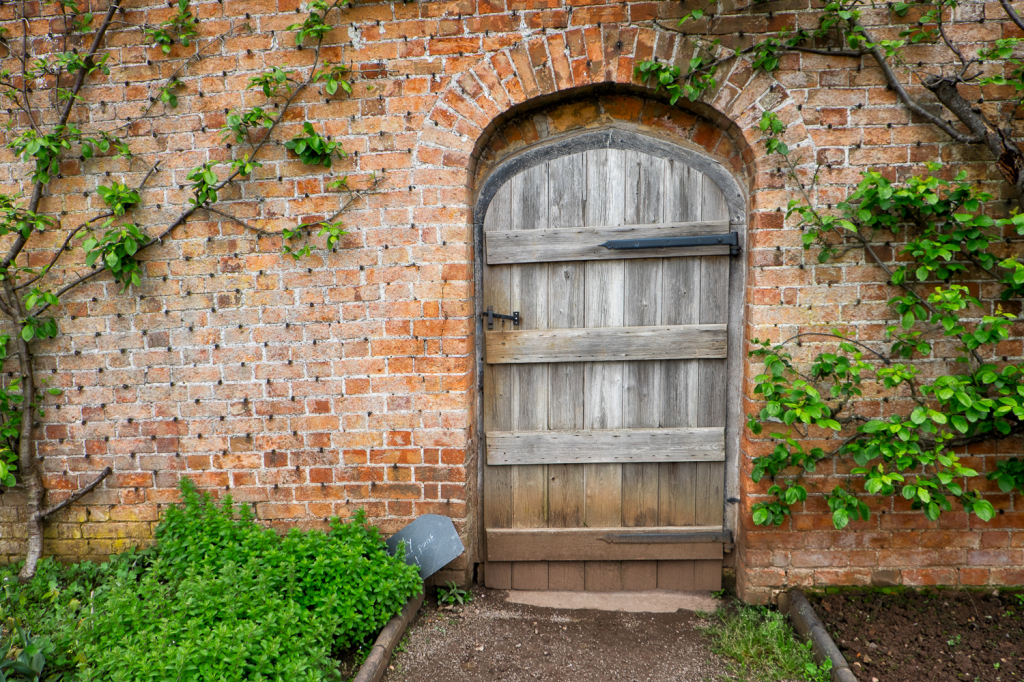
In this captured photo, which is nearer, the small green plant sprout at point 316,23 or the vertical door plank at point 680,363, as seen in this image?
the small green plant sprout at point 316,23

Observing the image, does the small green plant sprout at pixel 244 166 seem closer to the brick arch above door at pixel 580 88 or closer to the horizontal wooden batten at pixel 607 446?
the brick arch above door at pixel 580 88

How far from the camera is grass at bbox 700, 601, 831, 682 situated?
2.42 metres

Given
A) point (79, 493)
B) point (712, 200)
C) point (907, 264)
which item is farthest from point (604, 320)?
point (79, 493)

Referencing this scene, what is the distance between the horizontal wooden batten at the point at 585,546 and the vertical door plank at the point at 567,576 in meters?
0.06

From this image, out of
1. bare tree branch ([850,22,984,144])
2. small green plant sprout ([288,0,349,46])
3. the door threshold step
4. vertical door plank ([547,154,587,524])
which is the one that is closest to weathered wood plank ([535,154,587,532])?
vertical door plank ([547,154,587,524])

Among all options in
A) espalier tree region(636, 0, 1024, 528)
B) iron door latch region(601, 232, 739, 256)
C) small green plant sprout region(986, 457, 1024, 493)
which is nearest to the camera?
espalier tree region(636, 0, 1024, 528)

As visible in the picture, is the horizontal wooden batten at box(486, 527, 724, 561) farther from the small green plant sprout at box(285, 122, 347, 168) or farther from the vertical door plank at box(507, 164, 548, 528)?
the small green plant sprout at box(285, 122, 347, 168)

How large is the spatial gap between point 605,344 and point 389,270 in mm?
1154

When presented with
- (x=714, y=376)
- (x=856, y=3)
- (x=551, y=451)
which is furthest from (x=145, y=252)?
(x=856, y=3)

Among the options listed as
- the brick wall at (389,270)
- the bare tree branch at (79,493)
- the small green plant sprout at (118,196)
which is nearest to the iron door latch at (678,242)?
the brick wall at (389,270)

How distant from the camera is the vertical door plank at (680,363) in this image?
9.45 feet

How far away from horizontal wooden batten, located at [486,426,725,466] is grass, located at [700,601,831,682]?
768 mm

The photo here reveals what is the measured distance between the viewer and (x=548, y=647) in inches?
106

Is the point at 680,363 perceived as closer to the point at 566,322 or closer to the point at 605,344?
the point at 605,344
